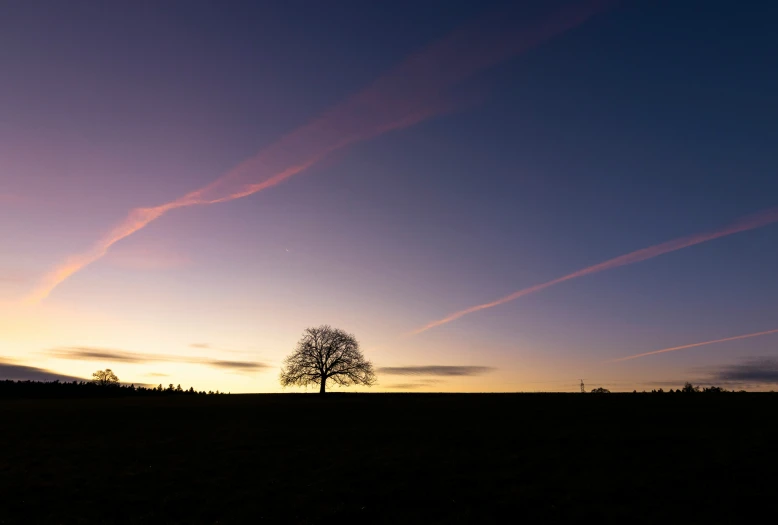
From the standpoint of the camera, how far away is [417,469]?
987 inches

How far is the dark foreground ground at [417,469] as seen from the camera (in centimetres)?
1916

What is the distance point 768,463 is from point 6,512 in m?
33.3

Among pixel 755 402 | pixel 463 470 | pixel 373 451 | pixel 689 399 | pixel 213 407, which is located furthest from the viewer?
pixel 213 407

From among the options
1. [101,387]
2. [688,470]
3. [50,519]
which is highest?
[101,387]

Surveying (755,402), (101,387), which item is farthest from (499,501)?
(101,387)

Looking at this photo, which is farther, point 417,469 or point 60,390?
point 60,390

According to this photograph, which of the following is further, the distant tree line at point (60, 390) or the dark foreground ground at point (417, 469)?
the distant tree line at point (60, 390)

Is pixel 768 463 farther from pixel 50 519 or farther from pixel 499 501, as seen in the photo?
pixel 50 519

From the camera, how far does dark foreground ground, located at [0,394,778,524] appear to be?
19.2 meters

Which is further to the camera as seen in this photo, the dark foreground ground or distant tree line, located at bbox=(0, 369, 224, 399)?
distant tree line, located at bbox=(0, 369, 224, 399)

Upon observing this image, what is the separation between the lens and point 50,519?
20688 mm

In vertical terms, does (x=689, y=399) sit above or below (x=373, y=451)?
above

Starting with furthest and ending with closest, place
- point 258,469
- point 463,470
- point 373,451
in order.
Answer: point 373,451 < point 258,469 < point 463,470

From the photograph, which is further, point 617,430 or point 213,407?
point 213,407
